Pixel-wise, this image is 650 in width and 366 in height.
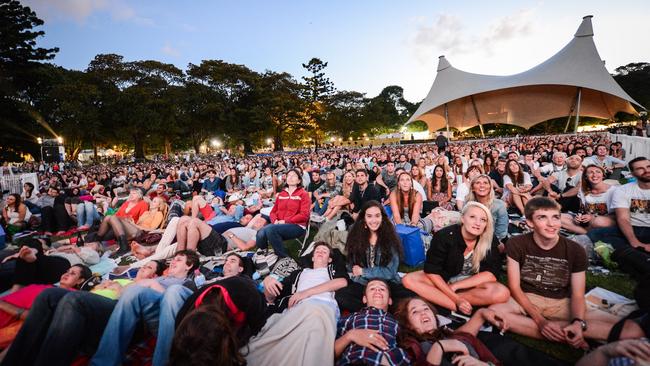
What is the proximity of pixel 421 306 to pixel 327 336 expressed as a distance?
751 millimetres

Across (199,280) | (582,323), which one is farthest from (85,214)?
(582,323)

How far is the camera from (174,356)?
1.39m

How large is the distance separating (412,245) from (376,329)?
5.84ft

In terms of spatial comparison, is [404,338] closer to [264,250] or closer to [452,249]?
[452,249]

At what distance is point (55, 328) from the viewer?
5.80 ft

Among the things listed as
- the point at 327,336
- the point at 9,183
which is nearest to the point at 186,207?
the point at 327,336

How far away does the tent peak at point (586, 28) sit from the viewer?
2358 cm

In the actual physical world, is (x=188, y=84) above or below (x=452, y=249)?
above

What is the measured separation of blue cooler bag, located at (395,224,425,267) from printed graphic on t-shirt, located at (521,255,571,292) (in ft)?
4.53

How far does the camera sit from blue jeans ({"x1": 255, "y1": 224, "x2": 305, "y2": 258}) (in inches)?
156

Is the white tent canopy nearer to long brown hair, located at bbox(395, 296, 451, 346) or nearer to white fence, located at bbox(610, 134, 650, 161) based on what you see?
white fence, located at bbox(610, 134, 650, 161)

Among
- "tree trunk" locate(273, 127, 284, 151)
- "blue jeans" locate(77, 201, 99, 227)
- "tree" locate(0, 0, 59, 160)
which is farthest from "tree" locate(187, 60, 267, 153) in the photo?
"blue jeans" locate(77, 201, 99, 227)

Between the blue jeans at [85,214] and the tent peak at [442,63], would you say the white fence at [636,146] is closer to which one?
the blue jeans at [85,214]

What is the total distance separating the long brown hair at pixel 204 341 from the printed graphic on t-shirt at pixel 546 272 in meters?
2.28
